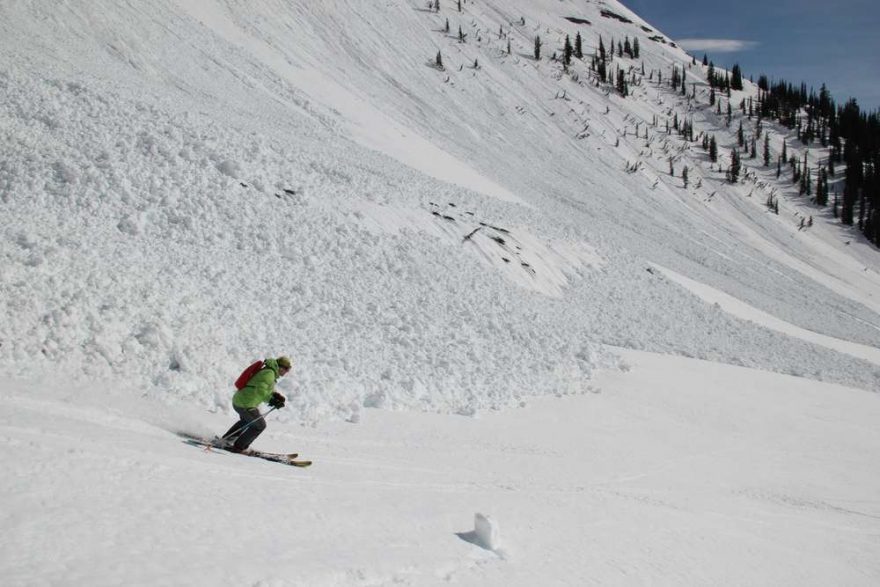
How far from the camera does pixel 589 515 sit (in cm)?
988

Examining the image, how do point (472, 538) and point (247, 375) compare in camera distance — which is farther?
point (247, 375)

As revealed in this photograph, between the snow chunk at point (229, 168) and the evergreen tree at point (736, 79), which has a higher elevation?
the evergreen tree at point (736, 79)

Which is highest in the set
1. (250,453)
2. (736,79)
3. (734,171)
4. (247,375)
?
(736,79)

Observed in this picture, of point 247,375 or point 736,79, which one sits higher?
point 736,79

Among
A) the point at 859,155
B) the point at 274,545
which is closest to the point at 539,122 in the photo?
the point at 274,545

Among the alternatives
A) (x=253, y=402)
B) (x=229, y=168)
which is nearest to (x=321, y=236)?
(x=229, y=168)

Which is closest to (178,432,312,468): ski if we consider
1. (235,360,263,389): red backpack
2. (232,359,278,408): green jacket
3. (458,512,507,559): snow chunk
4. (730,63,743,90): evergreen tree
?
(232,359,278,408): green jacket

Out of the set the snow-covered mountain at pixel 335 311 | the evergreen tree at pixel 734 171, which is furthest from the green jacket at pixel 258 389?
the evergreen tree at pixel 734 171

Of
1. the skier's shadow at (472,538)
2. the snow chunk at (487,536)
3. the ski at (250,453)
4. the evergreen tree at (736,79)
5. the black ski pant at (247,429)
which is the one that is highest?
the evergreen tree at (736,79)

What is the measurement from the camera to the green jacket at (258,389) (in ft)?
29.2

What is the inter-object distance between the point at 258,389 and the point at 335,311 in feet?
21.7

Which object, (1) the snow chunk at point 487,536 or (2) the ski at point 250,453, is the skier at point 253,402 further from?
(1) the snow chunk at point 487,536

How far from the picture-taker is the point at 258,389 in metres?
8.95

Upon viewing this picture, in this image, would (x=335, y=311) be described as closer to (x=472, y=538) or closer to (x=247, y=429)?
(x=247, y=429)
